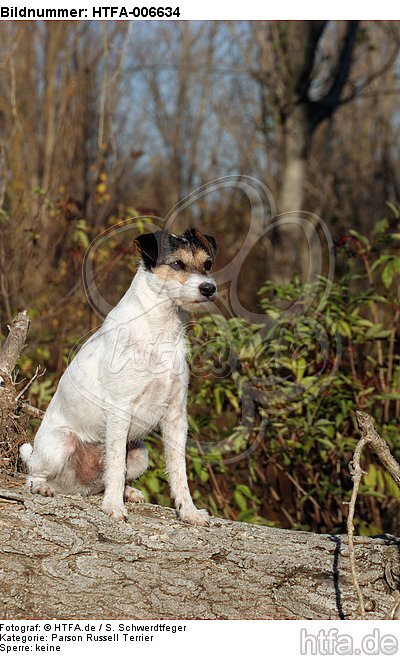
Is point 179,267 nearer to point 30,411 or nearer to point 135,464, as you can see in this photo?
point 135,464

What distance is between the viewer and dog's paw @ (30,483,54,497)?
13.1ft

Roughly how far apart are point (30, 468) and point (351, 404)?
2152mm

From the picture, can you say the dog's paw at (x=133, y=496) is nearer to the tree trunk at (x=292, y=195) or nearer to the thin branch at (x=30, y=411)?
the thin branch at (x=30, y=411)

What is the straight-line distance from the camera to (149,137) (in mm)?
17188

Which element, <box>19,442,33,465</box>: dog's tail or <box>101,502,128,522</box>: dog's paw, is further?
<box>19,442,33,465</box>: dog's tail

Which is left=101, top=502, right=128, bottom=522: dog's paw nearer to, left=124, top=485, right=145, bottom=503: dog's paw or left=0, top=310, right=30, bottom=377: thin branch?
left=124, top=485, right=145, bottom=503: dog's paw

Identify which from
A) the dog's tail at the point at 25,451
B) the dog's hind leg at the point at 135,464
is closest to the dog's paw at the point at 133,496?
the dog's hind leg at the point at 135,464

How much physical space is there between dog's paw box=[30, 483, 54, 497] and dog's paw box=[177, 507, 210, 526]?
660mm

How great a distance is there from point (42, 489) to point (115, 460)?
423 mm

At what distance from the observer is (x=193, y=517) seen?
3930 mm

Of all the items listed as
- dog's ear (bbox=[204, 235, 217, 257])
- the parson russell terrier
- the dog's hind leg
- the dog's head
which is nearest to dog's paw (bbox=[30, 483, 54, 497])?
the parson russell terrier

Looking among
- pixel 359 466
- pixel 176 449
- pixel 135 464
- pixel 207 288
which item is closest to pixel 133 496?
pixel 135 464
